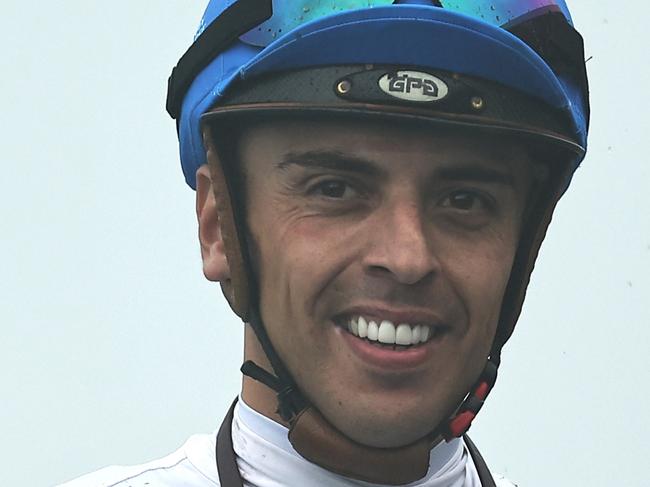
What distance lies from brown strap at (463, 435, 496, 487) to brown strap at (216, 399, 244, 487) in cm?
53

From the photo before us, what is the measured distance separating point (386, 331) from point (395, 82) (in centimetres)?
44

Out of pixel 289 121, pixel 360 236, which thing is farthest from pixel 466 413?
pixel 289 121

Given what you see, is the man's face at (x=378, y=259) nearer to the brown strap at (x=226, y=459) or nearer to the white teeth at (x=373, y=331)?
the white teeth at (x=373, y=331)

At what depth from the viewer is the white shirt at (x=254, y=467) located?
3003 mm

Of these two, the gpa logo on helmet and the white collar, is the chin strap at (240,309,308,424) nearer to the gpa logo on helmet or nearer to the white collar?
the white collar

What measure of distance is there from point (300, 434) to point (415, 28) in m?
0.76

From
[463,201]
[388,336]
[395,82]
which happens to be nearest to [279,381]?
[388,336]

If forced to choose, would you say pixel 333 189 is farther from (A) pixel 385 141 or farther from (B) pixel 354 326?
(B) pixel 354 326

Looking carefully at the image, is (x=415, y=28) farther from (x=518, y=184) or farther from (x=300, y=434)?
(x=300, y=434)

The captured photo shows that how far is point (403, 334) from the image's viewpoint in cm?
280

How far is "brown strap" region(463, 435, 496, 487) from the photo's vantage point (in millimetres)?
3305

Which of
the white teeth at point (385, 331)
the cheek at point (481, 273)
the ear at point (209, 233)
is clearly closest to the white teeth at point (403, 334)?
the white teeth at point (385, 331)

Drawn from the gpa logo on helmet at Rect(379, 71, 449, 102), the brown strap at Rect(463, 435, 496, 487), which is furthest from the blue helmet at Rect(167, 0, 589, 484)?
the brown strap at Rect(463, 435, 496, 487)

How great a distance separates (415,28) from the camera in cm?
276
